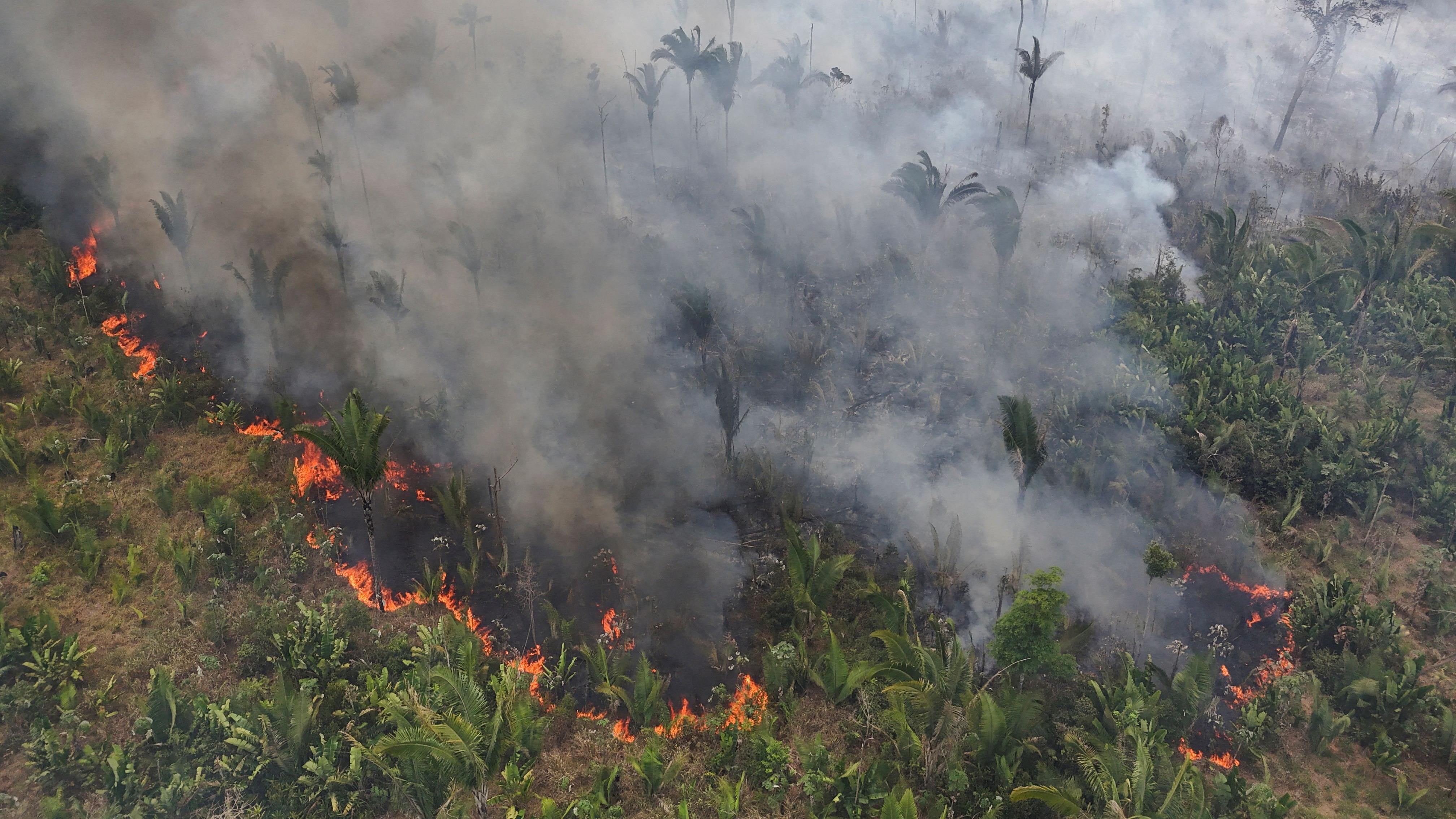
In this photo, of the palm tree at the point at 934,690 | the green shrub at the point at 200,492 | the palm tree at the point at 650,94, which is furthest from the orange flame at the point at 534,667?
the palm tree at the point at 650,94

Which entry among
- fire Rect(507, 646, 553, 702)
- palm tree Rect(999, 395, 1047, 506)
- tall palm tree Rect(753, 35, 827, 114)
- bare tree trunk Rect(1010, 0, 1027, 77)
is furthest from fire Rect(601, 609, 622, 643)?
bare tree trunk Rect(1010, 0, 1027, 77)

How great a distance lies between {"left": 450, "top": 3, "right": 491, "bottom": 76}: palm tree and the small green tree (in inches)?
805

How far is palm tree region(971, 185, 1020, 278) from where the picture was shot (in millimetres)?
18547

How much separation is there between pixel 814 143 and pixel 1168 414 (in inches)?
498

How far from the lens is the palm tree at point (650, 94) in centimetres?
2297

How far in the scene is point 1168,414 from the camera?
15922mm

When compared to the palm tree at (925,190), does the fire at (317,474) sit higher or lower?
lower

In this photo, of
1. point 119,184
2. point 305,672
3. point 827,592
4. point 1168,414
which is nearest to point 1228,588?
point 1168,414

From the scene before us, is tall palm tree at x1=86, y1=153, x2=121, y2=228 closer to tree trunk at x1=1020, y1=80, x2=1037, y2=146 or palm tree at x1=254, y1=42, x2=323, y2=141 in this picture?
palm tree at x1=254, y1=42, x2=323, y2=141

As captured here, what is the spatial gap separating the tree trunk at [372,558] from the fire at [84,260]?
31.4 feet

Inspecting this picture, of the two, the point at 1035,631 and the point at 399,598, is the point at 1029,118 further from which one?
the point at 399,598

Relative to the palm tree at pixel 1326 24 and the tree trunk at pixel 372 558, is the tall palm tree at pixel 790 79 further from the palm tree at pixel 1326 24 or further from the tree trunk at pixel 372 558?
the tree trunk at pixel 372 558

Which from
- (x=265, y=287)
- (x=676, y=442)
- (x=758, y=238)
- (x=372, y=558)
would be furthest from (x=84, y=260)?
(x=758, y=238)

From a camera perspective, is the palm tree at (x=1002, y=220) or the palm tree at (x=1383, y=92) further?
the palm tree at (x=1383, y=92)
